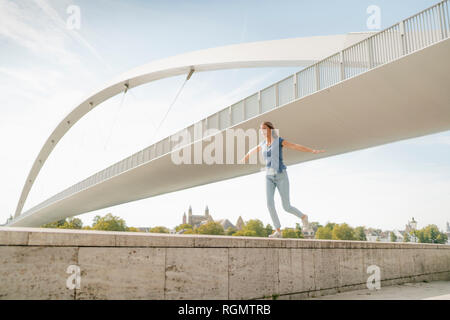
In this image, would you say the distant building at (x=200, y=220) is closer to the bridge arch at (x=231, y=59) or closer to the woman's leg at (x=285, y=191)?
the bridge arch at (x=231, y=59)

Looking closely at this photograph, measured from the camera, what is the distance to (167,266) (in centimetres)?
392

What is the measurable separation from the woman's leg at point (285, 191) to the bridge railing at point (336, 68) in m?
7.59

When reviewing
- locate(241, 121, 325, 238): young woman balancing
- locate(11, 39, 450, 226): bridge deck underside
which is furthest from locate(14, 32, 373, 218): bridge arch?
locate(241, 121, 325, 238): young woman balancing

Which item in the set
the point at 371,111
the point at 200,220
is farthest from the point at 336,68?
the point at 200,220

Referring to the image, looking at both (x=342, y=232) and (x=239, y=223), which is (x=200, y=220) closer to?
(x=239, y=223)

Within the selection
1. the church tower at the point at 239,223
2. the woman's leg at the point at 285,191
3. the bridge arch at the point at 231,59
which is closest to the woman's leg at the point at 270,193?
the woman's leg at the point at 285,191

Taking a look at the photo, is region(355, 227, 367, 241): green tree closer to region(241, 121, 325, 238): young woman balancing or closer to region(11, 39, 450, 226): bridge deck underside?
region(11, 39, 450, 226): bridge deck underside

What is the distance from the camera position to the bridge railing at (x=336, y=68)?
10.6 meters

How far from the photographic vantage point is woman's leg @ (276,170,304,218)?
5508mm

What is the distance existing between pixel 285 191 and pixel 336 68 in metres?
9.49

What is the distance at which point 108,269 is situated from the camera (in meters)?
3.59
